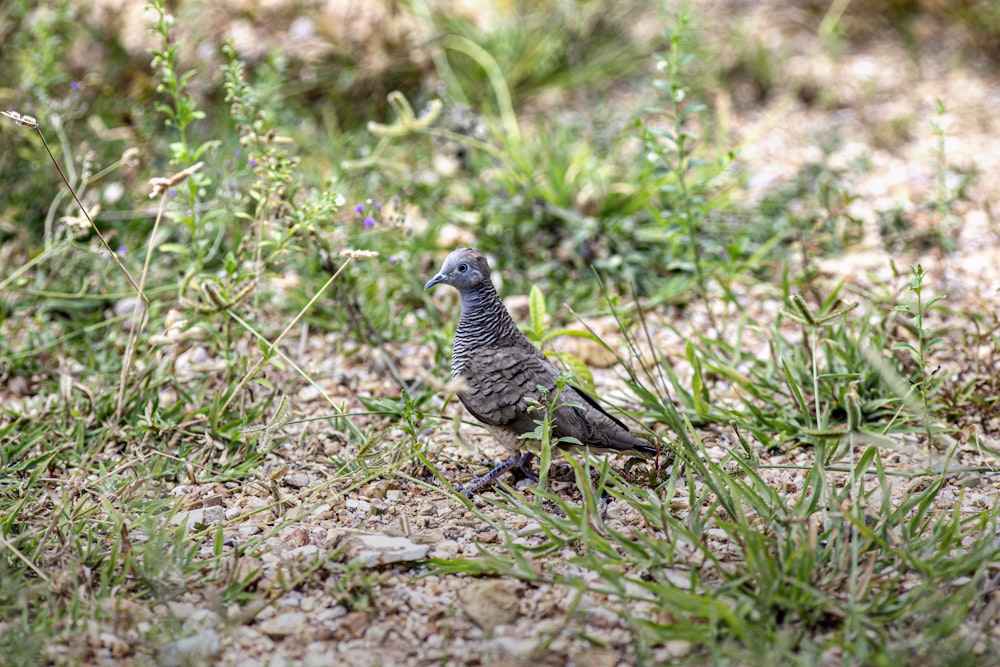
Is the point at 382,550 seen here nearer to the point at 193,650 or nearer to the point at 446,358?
the point at 193,650

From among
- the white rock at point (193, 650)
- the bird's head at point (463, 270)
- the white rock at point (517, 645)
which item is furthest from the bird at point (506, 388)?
the white rock at point (193, 650)

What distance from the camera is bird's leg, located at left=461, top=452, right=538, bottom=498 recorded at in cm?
304

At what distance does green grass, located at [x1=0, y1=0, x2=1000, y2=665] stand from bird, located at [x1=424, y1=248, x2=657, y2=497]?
14 cm

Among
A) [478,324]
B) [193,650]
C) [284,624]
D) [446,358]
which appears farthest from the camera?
[446,358]

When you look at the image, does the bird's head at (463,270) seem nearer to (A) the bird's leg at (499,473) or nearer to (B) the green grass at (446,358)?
(B) the green grass at (446,358)

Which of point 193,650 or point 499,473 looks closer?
point 193,650

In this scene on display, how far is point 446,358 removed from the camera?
3838mm

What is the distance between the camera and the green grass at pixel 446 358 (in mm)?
2387

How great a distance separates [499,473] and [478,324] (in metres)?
0.52

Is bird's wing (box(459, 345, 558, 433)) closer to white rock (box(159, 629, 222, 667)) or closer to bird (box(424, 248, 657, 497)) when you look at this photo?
bird (box(424, 248, 657, 497))

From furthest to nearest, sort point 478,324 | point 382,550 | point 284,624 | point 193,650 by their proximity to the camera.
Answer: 1. point 478,324
2. point 382,550
3. point 284,624
4. point 193,650

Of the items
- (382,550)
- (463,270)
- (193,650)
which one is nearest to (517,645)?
(382,550)

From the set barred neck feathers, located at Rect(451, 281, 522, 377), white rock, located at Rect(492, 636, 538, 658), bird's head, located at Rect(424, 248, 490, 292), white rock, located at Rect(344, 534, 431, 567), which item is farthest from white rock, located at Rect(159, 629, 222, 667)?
bird's head, located at Rect(424, 248, 490, 292)

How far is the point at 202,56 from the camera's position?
18.6 feet
